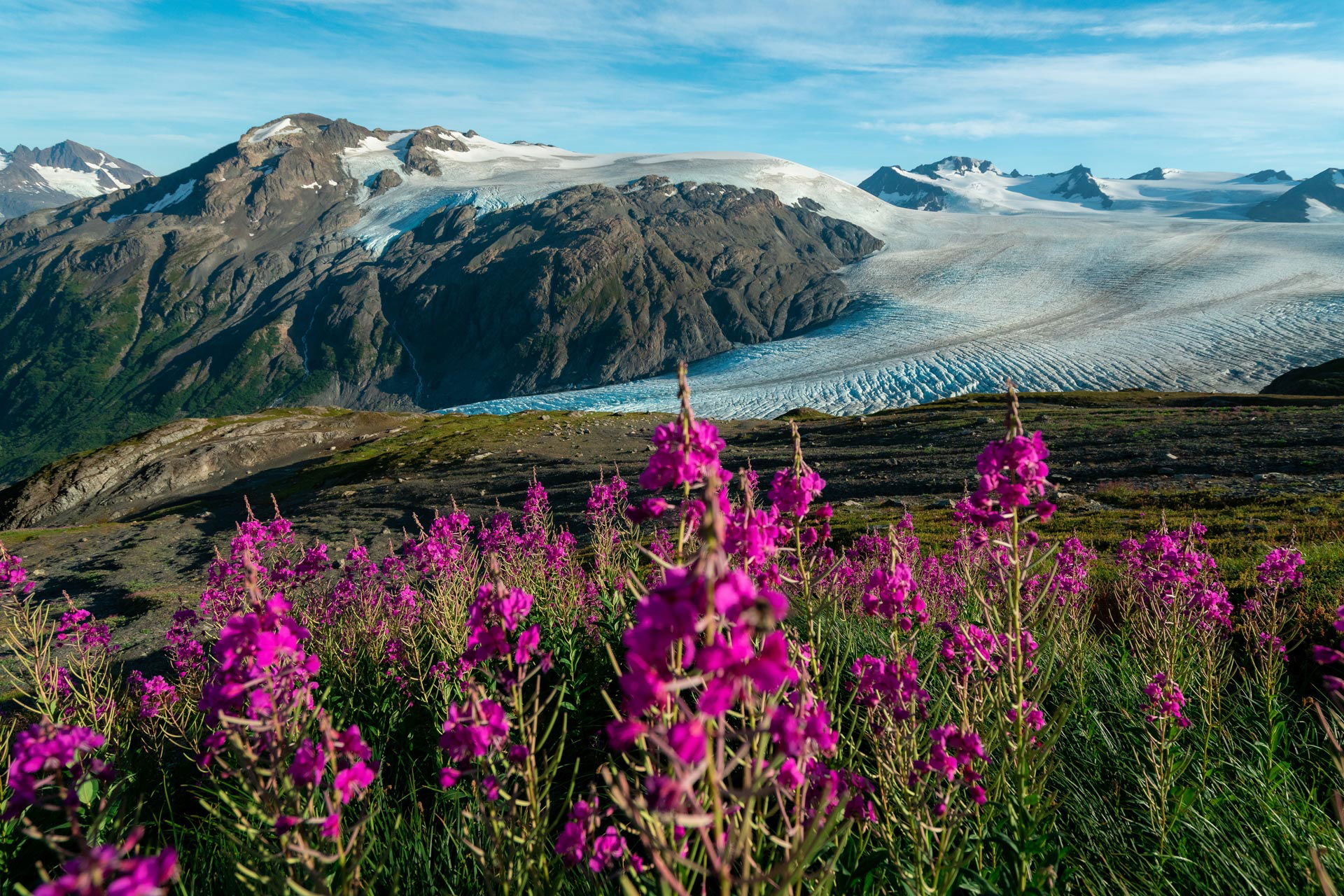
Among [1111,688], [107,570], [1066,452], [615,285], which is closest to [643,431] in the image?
[1066,452]

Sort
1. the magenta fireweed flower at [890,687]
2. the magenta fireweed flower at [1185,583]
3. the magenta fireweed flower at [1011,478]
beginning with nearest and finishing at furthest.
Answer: the magenta fireweed flower at [1011,478] < the magenta fireweed flower at [890,687] < the magenta fireweed flower at [1185,583]

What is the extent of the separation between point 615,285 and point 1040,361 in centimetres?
13176

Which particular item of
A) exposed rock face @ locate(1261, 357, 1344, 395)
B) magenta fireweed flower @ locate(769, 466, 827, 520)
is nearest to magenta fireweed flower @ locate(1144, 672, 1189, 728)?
magenta fireweed flower @ locate(769, 466, 827, 520)

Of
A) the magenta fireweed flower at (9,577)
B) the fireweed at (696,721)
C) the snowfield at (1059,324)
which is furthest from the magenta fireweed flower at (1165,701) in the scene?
the snowfield at (1059,324)

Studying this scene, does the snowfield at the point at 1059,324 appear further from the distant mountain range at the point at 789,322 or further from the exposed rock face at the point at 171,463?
the exposed rock face at the point at 171,463

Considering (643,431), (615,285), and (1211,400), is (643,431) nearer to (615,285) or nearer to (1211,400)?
(1211,400)

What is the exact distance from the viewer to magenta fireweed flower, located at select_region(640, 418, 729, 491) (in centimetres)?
185

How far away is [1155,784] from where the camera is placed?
12.4 ft

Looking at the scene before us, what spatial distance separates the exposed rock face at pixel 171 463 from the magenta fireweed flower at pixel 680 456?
5742 cm

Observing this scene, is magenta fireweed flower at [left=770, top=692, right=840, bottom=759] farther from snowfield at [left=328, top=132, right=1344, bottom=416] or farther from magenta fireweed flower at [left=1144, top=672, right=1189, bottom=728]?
snowfield at [left=328, top=132, right=1344, bottom=416]

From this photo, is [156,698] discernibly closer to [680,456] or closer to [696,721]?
[680,456]

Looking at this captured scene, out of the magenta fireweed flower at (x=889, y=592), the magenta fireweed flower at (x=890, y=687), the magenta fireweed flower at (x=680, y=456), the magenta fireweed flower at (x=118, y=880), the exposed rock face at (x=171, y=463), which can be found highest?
the magenta fireweed flower at (x=680, y=456)

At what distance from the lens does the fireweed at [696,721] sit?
1.44 meters

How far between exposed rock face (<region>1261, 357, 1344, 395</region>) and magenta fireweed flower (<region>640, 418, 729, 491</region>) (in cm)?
6262
